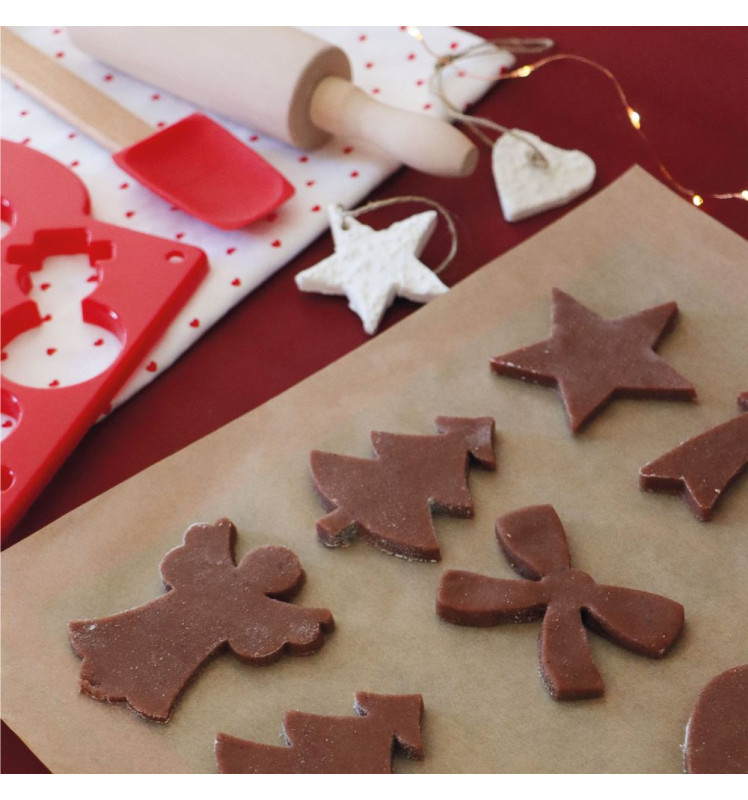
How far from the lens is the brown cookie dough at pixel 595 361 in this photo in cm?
82

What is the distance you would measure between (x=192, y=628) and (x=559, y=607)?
0.26 meters

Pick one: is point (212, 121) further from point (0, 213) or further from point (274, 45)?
point (0, 213)

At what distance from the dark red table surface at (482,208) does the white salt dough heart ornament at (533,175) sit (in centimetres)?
2

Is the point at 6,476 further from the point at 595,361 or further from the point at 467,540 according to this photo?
the point at 595,361

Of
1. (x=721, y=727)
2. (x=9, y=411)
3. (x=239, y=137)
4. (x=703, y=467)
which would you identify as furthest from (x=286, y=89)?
(x=721, y=727)

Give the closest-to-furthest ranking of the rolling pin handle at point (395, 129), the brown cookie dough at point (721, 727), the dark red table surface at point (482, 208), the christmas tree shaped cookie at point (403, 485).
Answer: the brown cookie dough at point (721, 727) < the christmas tree shaped cookie at point (403, 485) < the dark red table surface at point (482, 208) < the rolling pin handle at point (395, 129)

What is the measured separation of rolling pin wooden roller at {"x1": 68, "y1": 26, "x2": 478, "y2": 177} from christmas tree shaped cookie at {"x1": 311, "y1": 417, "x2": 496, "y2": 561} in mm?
306

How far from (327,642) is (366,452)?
170mm

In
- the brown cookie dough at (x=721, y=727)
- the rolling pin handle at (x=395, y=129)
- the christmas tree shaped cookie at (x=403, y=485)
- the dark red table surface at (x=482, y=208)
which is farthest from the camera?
the rolling pin handle at (x=395, y=129)

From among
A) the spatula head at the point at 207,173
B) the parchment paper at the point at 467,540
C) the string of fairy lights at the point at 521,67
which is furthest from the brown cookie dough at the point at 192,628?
the string of fairy lights at the point at 521,67

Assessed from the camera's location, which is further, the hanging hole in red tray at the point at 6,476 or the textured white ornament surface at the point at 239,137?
the textured white ornament surface at the point at 239,137

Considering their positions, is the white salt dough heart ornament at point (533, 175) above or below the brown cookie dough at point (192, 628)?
above

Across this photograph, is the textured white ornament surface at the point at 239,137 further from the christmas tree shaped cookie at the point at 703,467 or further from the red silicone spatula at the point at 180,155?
the christmas tree shaped cookie at the point at 703,467

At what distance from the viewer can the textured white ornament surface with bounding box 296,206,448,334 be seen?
0.90m
